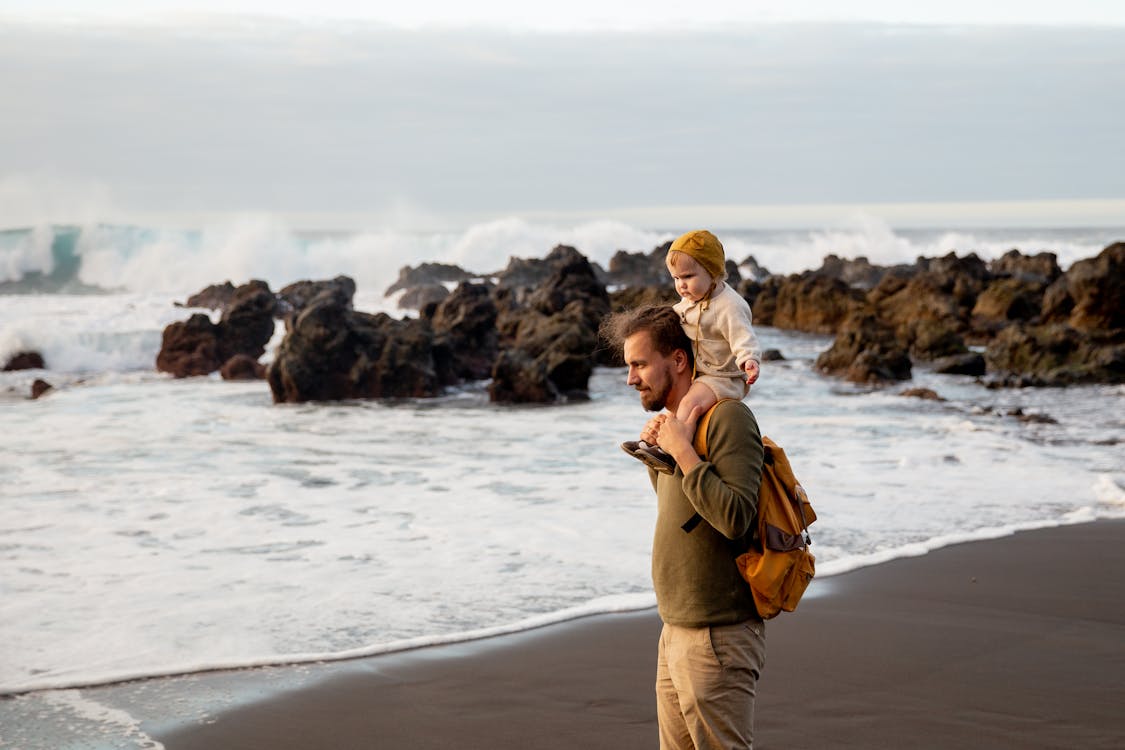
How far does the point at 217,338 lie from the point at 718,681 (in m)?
20.9

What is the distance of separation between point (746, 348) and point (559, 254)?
97.7 feet

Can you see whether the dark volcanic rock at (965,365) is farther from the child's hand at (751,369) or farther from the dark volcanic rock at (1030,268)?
the child's hand at (751,369)

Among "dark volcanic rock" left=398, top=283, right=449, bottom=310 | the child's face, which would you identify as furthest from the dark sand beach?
"dark volcanic rock" left=398, top=283, right=449, bottom=310

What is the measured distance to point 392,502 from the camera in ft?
32.5

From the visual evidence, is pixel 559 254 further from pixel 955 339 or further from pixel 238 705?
pixel 238 705

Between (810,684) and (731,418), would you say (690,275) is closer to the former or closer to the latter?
(731,418)

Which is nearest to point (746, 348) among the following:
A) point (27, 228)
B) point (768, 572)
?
point (768, 572)

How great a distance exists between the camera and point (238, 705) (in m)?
5.05

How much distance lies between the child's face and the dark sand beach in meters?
2.11

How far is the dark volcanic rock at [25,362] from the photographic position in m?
24.0

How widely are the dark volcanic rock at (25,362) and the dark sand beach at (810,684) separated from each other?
20816 millimetres

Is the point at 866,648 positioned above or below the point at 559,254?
below

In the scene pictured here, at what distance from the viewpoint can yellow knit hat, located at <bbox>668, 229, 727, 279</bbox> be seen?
10.1 feet

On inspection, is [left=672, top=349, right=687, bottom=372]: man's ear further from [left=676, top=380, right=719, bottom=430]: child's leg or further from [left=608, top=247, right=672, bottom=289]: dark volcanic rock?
[left=608, top=247, right=672, bottom=289]: dark volcanic rock
